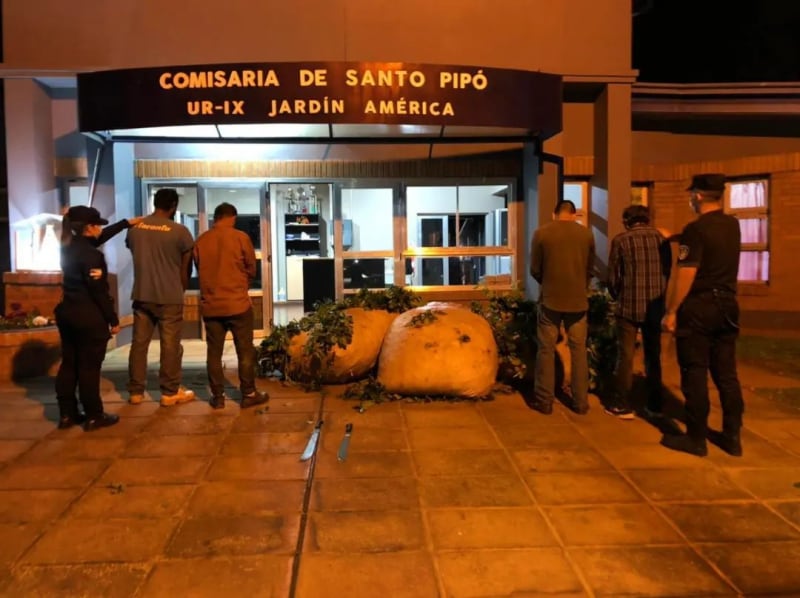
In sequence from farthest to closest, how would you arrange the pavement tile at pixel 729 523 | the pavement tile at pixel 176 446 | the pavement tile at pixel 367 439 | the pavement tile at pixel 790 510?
the pavement tile at pixel 367 439 → the pavement tile at pixel 176 446 → the pavement tile at pixel 790 510 → the pavement tile at pixel 729 523

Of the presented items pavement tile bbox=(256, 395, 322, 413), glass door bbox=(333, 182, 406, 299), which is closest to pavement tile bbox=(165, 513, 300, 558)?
pavement tile bbox=(256, 395, 322, 413)

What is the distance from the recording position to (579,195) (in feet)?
32.9

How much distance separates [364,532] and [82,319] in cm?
304

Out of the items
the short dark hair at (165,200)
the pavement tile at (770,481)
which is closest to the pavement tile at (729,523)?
the pavement tile at (770,481)

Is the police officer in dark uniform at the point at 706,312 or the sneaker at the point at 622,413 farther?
the sneaker at the point at 622,413

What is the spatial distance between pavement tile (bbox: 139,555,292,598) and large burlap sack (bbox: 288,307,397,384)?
3305mm

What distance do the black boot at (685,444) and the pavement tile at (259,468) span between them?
2686 millimetres

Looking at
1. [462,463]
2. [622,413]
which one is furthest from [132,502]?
[622,413]

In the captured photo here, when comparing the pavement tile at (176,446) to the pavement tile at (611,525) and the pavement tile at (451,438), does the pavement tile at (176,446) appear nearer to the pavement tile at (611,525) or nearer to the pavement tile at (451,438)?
the pavement tile at (451,438)

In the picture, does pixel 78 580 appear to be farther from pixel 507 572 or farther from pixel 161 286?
pixel 161 286

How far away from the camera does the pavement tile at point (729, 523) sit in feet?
11.8

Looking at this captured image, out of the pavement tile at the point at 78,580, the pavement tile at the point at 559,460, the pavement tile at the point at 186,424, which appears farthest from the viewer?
the pavement tile at the point at 186,424

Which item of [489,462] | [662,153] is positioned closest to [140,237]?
[489,462]

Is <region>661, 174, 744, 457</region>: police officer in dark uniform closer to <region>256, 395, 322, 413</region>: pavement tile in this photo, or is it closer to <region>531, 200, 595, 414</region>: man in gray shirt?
<region>531, 200, 595, 414</region>: man in gray shirt
